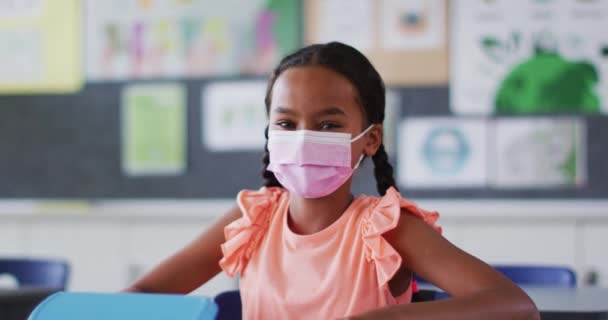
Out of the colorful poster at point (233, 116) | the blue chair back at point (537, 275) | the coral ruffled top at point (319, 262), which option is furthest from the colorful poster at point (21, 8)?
the coral ruffled top at point (319, 262)

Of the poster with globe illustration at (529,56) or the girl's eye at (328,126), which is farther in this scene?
the poster with globe illustration at (529,56)

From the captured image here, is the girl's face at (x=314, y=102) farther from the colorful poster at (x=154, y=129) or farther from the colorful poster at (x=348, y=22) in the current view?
the colorful poster at (x=154, y=129)

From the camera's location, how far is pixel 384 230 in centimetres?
128

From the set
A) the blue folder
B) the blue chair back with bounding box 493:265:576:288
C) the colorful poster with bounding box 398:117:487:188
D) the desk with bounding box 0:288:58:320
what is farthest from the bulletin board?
the blue folder

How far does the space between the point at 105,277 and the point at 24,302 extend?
1.74 m

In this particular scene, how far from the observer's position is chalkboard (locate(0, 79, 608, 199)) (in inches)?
145

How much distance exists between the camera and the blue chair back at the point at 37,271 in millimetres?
2598

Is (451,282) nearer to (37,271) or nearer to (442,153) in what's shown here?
(37,271)

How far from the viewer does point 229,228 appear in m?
1.46

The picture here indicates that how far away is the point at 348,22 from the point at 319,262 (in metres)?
2.35

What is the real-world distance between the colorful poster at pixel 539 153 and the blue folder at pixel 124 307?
2.63 m

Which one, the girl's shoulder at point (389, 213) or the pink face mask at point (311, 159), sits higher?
the pink face mask at point (311, 159)

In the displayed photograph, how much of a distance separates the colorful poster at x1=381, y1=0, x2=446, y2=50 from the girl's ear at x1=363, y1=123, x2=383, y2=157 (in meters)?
2.06

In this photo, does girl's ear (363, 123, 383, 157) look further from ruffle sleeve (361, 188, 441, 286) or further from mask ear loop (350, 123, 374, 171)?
ruffle sleeve (361, 188, 441, 286)
